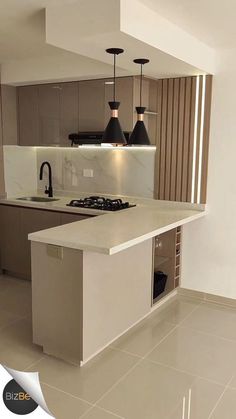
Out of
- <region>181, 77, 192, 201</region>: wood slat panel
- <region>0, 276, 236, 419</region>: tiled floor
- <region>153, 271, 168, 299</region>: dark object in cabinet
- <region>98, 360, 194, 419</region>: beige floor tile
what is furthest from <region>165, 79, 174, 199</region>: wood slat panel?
<region>98, 360, 194, 419</region>: beige floor tile

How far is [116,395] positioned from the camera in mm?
2471

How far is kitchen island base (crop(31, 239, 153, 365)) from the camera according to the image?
269 cm

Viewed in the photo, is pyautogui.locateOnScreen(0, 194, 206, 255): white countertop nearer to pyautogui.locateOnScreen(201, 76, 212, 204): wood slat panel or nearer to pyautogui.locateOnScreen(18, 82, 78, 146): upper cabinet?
pyautogui.locateOnScreen(201, 76, 212, 204): wood slat panel

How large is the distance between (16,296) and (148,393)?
200 centimetres

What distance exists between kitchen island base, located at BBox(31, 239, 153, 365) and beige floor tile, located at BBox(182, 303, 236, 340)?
0.77 metres

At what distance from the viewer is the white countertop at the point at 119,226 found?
256cm

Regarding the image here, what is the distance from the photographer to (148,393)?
250 centimetres

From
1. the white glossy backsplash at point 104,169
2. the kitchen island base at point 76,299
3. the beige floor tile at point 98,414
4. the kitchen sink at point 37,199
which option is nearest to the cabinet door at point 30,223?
the kitchen sink at point 37,199

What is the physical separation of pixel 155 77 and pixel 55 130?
1.27 meters

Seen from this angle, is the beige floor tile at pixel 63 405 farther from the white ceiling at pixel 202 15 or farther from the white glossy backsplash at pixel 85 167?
the white ceiling at pixel 202 15

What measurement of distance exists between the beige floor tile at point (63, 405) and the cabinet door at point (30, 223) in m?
1.98

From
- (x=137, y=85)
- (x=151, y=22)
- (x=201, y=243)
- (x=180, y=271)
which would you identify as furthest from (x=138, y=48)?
(x=180, y=271)

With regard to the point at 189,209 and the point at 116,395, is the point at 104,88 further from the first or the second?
the point at 116,395

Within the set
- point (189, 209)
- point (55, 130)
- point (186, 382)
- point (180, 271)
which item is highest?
point (55, 130)
